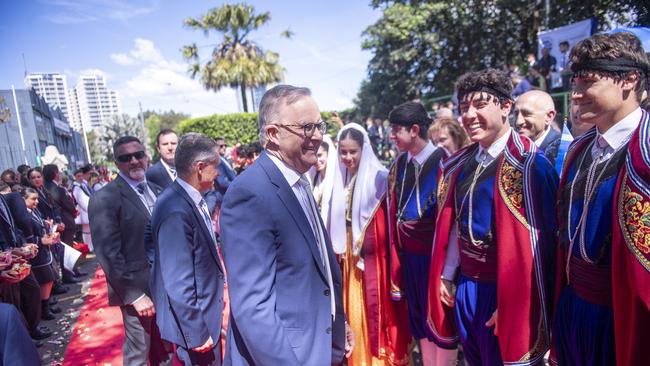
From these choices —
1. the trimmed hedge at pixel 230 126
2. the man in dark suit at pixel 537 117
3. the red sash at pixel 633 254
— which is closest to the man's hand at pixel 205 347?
the red sash at pixel 633 254

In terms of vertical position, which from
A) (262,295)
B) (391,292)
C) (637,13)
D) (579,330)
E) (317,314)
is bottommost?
(391,292)

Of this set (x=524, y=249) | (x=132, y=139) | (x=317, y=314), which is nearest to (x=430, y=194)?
(x=524, y=249)

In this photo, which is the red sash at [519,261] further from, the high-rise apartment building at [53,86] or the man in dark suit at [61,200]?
the high-rise apartment building at [53,86]

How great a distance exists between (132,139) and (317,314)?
8.05 ft

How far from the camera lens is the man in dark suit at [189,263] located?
2.21m

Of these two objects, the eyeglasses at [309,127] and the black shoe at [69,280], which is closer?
the eyeglasses at [309,127]

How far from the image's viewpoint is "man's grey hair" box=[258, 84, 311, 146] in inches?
64.1

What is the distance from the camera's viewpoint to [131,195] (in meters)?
2.93

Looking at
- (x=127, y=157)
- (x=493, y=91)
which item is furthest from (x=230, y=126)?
(x=493, y=91)

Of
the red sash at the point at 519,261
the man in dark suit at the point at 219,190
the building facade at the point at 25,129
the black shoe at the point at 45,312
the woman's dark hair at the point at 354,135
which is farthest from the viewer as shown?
the building facade at the point at 25,129

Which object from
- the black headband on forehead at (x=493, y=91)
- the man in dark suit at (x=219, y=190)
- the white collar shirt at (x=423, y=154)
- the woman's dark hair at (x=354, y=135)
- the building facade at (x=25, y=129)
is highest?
the building facade at (x=25, y=129)

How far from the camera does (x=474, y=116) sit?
2.21m

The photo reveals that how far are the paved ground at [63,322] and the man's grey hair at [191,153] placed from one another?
2.98m

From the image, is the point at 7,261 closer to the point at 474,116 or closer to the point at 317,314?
the point at 317,314
